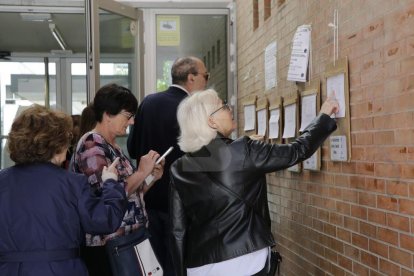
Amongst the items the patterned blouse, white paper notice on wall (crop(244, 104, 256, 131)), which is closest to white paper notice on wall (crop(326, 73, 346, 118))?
the patterned blouse

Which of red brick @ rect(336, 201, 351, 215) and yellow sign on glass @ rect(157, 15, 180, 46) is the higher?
yellow sign on glass @ rect(157, 15, 180, 46)

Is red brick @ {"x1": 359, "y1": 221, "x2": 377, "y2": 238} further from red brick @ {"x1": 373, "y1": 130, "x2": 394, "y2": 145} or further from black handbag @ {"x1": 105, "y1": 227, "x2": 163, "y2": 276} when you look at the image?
black handbag @ {"x1": 105, "y1": 227, "x2": 163, "y2": 276}

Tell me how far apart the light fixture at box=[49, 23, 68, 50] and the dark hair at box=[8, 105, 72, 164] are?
6194 millimetres

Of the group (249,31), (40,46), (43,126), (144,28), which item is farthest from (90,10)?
(40,46)

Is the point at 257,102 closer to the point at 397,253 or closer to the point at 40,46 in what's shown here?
the point at 397,253

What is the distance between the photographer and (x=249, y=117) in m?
5.62

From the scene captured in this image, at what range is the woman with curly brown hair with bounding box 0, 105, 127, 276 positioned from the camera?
2.45 meters

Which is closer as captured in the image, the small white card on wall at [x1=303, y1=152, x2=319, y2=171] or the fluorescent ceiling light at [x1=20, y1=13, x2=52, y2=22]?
the small white card on wall at [x1=303, y1=152, x2=319, y2=171]

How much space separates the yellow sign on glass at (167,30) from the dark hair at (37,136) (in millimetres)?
3996

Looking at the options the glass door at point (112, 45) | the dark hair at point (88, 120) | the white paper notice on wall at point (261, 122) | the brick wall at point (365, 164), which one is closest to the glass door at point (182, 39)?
the glass door at point (112, 45)

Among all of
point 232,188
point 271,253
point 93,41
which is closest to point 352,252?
point 271,253

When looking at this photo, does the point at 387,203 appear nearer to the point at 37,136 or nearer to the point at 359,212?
the point at 359,212

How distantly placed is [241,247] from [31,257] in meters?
0.88

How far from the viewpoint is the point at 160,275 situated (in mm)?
3066
